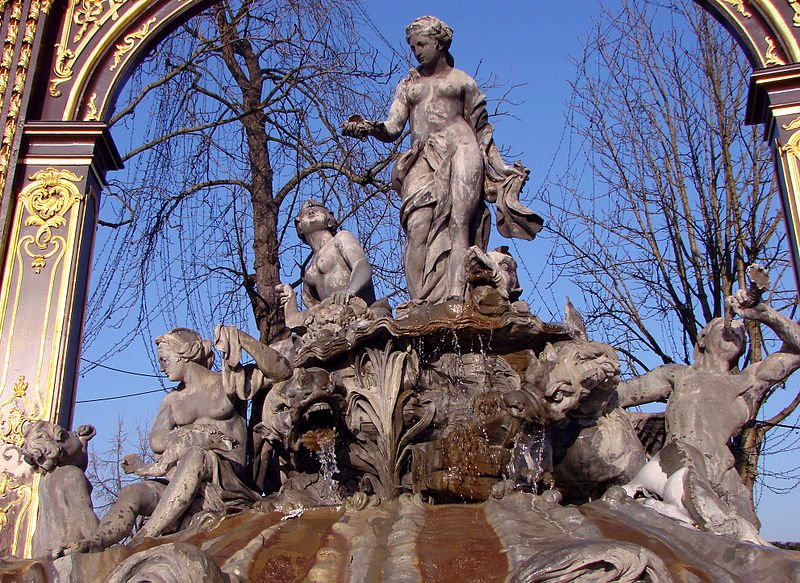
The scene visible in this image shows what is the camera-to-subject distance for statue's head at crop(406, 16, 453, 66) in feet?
22.5

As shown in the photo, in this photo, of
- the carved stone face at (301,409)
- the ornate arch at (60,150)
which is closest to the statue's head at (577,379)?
the carved stone face at (301,409)

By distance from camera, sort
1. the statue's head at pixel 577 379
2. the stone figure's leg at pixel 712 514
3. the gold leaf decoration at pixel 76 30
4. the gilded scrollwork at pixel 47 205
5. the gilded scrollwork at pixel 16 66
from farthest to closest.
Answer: the gold leaf decoration at pixel 76 30 < the gilded scrollwork at pixel 16 66 < the gilded scrollwork at pixel 47 205 < the statue's head at pixel 577 379 < the stone figure's leg at pixel 712 514

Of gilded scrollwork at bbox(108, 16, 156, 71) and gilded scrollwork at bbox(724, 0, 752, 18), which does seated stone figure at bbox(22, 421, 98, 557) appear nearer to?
gilded scrollwork at bbox(108, 16, 156, 71)

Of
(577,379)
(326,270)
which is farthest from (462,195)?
(577,379)

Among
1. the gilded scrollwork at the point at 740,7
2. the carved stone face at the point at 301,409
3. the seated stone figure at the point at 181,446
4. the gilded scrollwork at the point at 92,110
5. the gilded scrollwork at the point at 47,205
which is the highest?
the gilded scrollwork at the point at 740,7

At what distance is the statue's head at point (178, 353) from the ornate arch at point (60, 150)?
2.08 m

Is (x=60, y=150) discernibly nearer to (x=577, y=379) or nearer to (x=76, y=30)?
(x=76, y=30)

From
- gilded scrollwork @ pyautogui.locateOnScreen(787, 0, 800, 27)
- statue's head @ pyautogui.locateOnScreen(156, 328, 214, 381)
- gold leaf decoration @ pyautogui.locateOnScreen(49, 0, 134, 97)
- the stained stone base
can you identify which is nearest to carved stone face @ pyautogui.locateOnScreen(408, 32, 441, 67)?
statue's head @ pyautogui.locateOnScreen(156, 328, 214, 381)

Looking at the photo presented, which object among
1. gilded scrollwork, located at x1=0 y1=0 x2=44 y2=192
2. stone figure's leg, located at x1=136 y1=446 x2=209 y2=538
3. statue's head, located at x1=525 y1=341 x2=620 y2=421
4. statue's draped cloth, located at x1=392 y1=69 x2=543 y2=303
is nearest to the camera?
stone figure's leg, located at x1=136 y1=446 x2=209 y2=538

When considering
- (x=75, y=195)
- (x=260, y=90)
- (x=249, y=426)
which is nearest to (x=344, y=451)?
(x=249, y=426)

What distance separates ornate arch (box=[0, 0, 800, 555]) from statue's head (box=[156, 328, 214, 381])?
2081 mm

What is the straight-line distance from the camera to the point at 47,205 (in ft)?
27.9

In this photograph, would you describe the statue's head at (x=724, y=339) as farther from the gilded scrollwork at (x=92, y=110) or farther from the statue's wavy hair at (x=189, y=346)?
the gilded scrollwork at (x=92, y=110)

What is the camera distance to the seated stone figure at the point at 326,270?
6.38 meters
